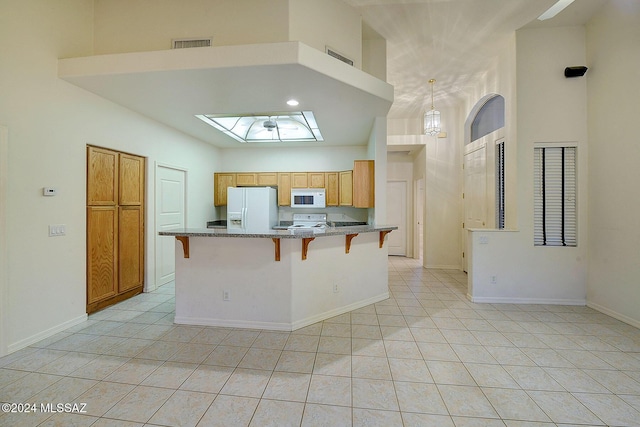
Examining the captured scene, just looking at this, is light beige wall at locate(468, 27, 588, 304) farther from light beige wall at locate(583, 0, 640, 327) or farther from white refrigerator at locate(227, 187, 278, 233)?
white refrigerator at locate(227, 187, 278, 233)

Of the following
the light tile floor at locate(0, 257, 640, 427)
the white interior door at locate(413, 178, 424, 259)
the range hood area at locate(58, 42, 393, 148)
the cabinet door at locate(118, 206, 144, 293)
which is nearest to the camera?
the light tile floor at locate(0, 257, 640, 427)

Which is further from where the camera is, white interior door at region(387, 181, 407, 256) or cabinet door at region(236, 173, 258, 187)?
white interior door at region(387, 181, 407, 256)

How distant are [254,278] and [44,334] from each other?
6.79 feet

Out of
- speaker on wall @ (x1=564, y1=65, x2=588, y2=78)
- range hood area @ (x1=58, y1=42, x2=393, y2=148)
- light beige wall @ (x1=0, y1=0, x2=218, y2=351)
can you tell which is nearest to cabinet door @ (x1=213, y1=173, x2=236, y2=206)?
range hood area @ (x1=58, y1=42, x2=393, y2=148)

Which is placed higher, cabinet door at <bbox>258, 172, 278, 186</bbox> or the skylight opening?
the skylight opening

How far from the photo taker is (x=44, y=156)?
2.66 m

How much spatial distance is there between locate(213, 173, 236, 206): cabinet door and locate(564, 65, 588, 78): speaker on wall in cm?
569

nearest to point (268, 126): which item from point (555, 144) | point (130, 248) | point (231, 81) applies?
point (231, 81)

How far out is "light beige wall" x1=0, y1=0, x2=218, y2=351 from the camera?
242 cm

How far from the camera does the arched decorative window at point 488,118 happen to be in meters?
4.30

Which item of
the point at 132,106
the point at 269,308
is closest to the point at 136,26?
the point at 132,106

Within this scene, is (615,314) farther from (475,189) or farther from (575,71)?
(575,71)

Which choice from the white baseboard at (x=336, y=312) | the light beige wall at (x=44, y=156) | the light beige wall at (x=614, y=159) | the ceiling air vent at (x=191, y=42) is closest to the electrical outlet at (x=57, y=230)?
the light beige wall at (x=44, y=156)

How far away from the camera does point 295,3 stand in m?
2.79
